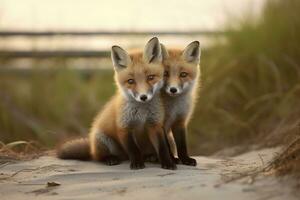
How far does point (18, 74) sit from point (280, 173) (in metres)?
6.55

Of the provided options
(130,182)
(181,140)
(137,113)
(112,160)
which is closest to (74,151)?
(112,160)

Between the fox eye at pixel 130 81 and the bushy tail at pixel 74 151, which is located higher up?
the fox eye at pixel 130 81

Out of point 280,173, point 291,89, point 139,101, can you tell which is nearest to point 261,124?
point 291,89

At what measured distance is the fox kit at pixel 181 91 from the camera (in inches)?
199

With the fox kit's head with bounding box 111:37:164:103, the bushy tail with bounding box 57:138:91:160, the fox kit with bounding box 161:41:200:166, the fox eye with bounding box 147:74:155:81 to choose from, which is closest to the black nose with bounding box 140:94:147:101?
the fox kit's head with bounding box 111:37:164:103

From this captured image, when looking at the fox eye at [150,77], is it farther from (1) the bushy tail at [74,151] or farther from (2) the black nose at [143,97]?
(1) the bushy tail at [74,151]

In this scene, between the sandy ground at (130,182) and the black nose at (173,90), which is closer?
the sandy ground at (130,182)


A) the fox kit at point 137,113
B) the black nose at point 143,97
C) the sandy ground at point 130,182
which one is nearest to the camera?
the sandy ground at point 130,182

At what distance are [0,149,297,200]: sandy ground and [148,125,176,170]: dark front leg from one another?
0.07 metres

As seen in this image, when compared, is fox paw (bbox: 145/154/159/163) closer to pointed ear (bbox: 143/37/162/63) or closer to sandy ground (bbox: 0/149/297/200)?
sandy ground (bbox: 0/149/297/200)

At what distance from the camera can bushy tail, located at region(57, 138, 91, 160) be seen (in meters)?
5.54

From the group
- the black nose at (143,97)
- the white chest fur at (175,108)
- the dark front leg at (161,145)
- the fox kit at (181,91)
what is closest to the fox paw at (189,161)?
the fox kit at (181,91)

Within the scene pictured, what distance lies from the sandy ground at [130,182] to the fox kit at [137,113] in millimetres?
135

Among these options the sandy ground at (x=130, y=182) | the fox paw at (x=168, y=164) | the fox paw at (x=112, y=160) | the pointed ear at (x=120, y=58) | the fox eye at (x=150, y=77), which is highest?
the pointed ear at (x=120, y=58)
